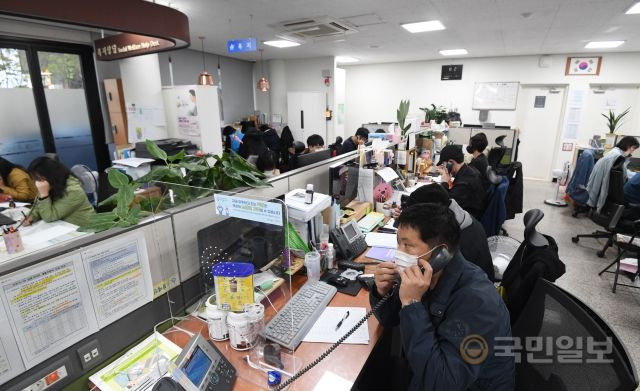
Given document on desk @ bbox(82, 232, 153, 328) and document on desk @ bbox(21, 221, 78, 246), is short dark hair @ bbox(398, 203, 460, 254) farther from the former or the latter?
document on desk @ bbox(21, 221, 78, 246)

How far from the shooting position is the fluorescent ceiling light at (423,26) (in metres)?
4.62

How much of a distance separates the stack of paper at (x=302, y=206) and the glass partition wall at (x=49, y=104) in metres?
4.96

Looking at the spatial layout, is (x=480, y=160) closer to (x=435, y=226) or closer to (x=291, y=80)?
(x=435, y=226)

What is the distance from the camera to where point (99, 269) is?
3.71 feet

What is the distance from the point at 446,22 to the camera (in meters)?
4.55

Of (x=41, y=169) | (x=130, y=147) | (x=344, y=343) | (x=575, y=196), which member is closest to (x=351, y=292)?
(x=344, y=343)

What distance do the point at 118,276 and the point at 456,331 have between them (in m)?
1.18

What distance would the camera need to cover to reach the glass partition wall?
4.62m

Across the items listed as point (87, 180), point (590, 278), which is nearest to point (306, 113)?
point (87, 180)

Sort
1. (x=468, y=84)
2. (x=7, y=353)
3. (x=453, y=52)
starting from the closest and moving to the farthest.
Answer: (x=7, y=353)
(x=453, y=52)
(x=468, y=84)

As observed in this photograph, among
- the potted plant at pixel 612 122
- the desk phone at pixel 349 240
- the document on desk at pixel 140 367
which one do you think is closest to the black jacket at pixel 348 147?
the desk phone at pixel 349 240

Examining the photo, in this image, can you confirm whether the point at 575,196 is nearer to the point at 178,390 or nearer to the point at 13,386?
the point at 178,390

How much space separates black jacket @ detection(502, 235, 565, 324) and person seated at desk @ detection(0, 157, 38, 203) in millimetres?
3987

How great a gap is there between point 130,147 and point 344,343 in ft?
17.3
